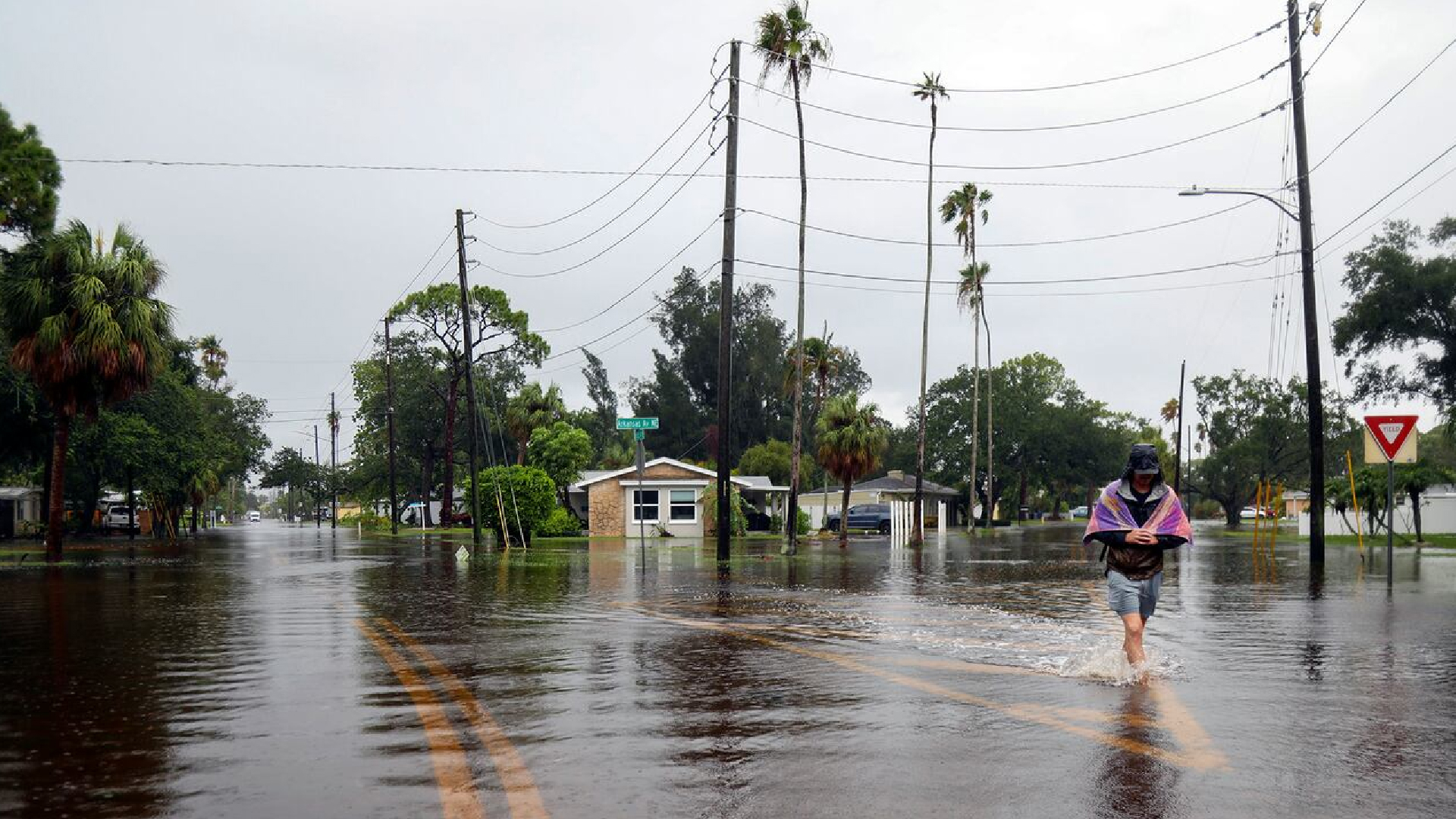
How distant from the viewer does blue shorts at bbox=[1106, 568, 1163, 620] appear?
10055 mm

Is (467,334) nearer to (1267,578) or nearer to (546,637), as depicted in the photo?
(1267,578)

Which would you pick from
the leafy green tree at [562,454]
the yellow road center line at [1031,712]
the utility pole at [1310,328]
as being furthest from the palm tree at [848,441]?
the yellow road center line at [1031,712]

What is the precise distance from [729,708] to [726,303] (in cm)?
2414

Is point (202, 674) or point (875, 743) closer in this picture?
point (875, 743)

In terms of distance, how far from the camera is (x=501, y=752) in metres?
7.25

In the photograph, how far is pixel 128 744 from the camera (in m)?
7.60

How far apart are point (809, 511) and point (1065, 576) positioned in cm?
5565

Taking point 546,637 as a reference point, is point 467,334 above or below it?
above

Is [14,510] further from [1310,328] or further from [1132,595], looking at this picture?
[1132,595]

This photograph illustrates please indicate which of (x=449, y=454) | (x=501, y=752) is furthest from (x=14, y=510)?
(x=501, y=752)

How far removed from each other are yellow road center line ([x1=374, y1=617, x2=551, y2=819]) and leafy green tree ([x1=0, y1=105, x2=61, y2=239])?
95.7ft

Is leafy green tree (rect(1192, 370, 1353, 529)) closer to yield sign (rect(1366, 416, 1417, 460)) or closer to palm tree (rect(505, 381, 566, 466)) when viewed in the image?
palm tree (rect(505, 381, 566, 466))

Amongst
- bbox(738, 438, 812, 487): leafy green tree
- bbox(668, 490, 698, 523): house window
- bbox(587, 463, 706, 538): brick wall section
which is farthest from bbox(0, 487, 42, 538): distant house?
bbox(738, 438, 812, 487): leafy green tree

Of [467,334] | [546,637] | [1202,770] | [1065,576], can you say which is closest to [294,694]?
[546,637]
